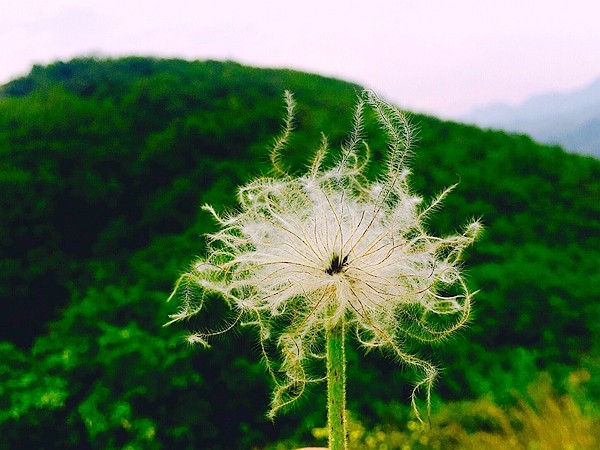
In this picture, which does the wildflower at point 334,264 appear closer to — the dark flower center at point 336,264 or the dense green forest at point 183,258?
the dark flower center at point 336,264

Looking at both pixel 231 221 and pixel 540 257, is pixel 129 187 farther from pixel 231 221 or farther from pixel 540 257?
pixel 231 221

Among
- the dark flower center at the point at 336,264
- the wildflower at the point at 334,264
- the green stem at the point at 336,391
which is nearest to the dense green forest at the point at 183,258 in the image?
the wildflower at the point at 334,264

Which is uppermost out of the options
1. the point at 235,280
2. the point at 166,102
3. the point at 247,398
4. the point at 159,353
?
the point at 235,280

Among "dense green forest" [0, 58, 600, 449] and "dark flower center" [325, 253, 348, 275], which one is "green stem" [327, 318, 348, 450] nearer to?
"dark flower center" [325, 253, 348, 275]

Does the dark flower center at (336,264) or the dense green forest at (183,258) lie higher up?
the dark flower center at (336,264)

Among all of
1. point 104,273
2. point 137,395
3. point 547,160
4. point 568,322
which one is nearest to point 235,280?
Result: point 137,395

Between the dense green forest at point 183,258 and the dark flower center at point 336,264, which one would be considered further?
the dense green forest at point 183,258

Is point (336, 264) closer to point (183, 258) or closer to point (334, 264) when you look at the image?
point (334, 264)

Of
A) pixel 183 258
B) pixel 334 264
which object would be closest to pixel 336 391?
pixel 334 264
